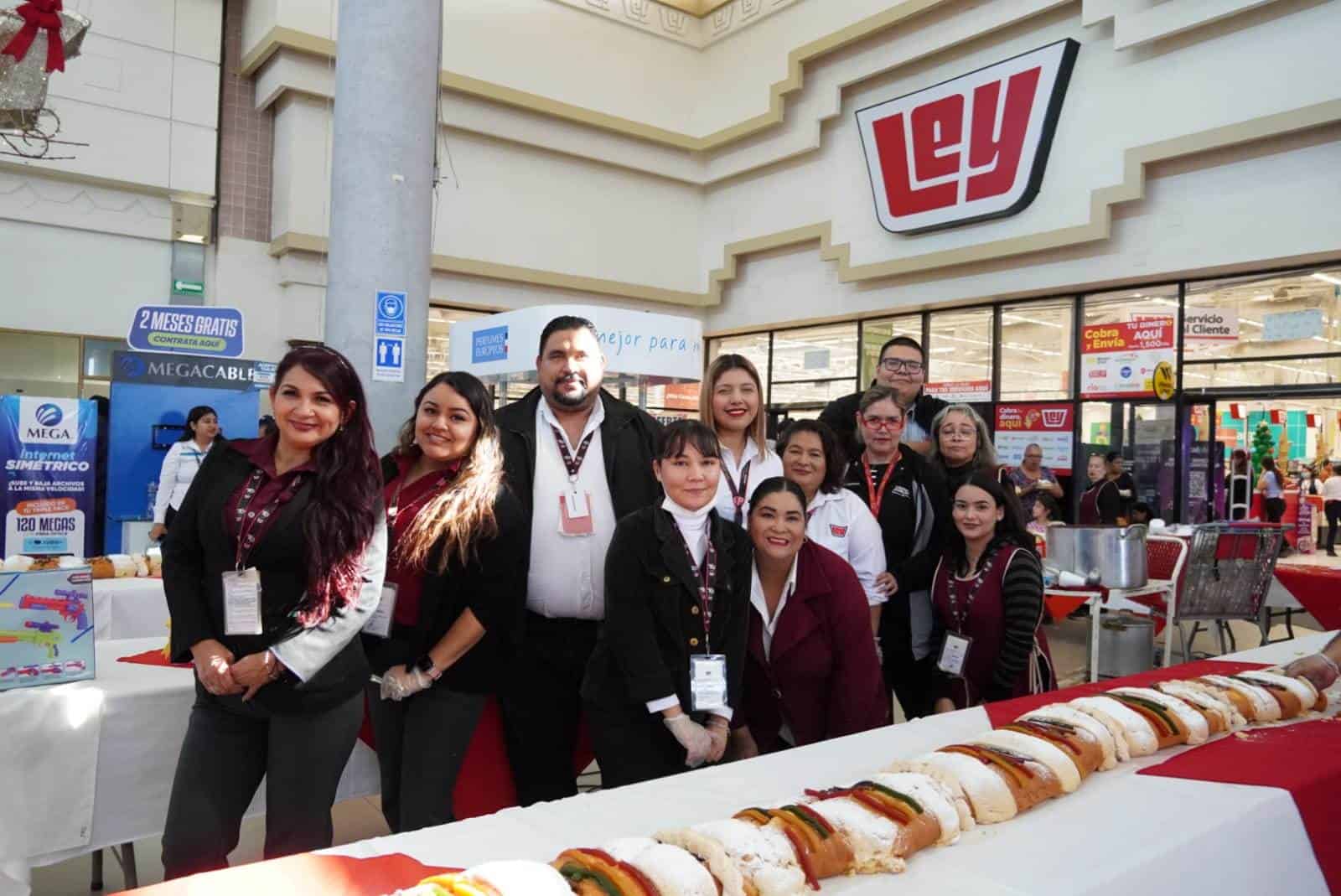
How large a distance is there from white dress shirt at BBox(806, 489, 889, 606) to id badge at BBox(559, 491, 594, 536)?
31.0 inches

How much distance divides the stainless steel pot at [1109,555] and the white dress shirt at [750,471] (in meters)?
2.65

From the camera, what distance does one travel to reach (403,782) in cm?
214

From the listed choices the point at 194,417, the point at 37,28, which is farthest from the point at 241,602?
the point at 194,417

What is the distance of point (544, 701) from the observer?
2.38m

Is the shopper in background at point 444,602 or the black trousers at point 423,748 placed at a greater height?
the shopper in background at point 444,602

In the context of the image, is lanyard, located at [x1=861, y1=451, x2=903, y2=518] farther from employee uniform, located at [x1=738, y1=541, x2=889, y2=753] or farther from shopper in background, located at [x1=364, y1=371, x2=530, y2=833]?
shopper in background, located at [x1=364, y1=371, x2=530, y2=833]

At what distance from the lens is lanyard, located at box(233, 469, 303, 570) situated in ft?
6.20

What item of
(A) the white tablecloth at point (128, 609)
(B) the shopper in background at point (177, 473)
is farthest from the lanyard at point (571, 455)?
(B) the shopper in background at point (177, 473)

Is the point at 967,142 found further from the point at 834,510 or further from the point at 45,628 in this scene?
the point at 45,628

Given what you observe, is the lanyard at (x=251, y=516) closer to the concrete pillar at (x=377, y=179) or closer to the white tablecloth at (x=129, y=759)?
the white tablecloth at (x=129, y=759)

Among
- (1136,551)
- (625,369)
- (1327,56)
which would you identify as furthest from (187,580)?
(1327,56)

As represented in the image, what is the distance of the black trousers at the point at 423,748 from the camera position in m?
2.09


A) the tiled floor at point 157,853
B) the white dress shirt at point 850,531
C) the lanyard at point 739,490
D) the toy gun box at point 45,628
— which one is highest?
the lanyard at point 739,490

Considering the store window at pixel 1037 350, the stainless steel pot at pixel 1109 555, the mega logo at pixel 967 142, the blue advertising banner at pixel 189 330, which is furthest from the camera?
the store window at pixel 1037 350
